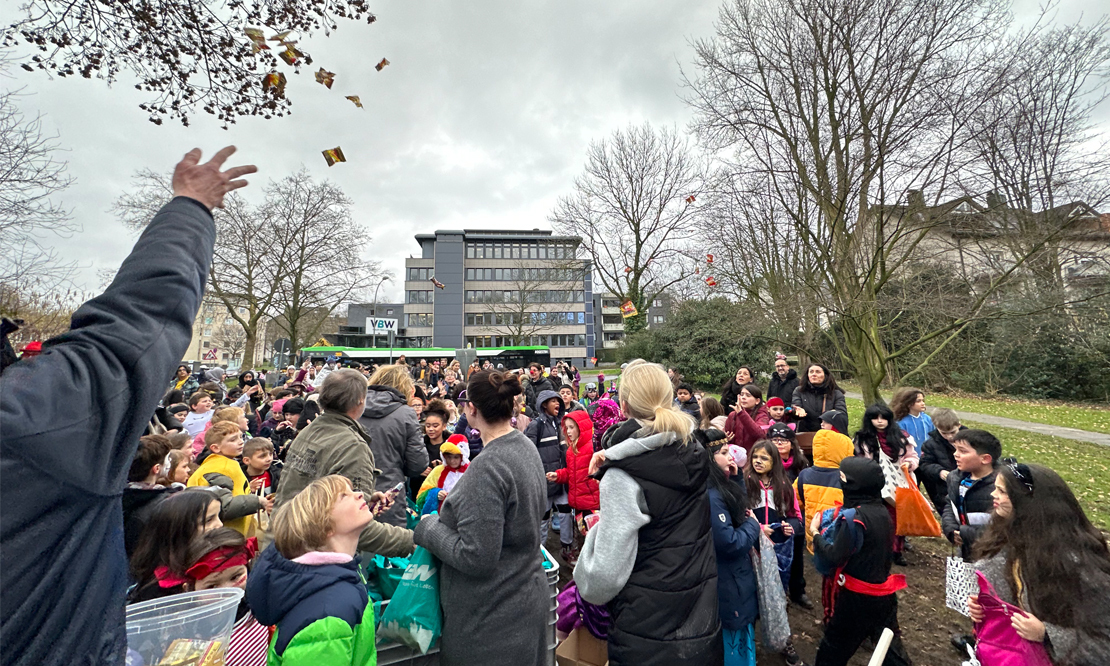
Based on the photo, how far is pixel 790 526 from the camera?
3.63 m

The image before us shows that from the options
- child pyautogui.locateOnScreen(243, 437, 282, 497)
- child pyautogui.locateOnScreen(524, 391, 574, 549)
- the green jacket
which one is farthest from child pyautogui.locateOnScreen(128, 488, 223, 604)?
child pyautogui.locateOnScreen(524, 391, 574, 549)

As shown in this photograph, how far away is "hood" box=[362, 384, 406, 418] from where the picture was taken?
12.5 feet

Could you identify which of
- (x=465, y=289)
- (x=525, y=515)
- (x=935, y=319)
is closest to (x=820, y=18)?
(x=935, y=319)

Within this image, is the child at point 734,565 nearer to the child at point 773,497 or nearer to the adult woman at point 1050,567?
the child at point 773,497

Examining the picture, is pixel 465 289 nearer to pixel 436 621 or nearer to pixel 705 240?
pixel 705 240

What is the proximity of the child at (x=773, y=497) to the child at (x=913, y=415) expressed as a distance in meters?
2.79

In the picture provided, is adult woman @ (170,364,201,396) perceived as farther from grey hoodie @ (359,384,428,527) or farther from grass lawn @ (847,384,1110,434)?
grass lawn @ (847,384,1110,434)

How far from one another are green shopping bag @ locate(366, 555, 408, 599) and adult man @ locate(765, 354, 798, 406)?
6.65 metres

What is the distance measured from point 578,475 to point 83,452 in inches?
186

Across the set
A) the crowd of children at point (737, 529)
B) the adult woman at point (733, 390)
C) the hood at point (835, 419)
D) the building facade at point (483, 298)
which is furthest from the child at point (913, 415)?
the building facade at point (483, 298)

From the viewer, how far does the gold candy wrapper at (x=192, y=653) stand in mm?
1648

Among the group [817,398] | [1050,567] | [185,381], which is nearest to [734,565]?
[1050,567]

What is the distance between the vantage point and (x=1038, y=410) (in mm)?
16750

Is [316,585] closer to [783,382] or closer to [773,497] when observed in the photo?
[773,497]
